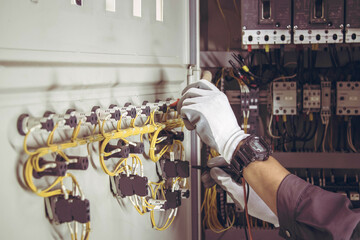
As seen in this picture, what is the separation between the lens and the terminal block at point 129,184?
1.09 metres

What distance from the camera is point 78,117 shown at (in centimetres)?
87

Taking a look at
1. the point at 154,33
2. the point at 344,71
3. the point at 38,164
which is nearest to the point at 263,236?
the point at 344,71

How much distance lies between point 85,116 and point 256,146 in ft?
1.83

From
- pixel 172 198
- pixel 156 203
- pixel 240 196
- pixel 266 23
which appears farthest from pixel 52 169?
pixel 266 23

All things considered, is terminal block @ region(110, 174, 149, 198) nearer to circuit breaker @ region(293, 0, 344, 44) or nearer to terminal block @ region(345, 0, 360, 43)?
circuit breaker @ region(293, 0, 344, 44)

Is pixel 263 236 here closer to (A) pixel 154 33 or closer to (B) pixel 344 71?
(B) pixel 344 71

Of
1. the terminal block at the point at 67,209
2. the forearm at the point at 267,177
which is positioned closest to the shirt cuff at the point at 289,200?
the forearm at the point at 267,177

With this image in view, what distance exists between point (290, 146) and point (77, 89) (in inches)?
73.8

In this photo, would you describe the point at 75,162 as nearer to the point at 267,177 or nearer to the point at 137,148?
the point at 137,148

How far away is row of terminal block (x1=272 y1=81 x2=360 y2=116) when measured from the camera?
2283 millimetres

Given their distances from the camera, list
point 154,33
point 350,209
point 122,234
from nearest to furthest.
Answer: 1. point 350,209
2. point 122,234
3. point 154,33

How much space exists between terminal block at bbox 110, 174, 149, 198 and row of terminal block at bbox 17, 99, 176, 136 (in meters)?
0.17

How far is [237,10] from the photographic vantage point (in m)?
2.49

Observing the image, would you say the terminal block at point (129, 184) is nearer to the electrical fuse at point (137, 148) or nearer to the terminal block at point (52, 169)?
the electrical fuse at point (137, 148)
